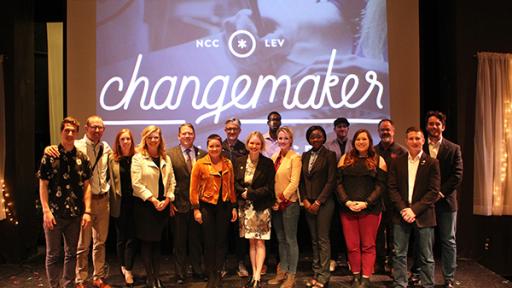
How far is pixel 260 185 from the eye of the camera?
3945 mm

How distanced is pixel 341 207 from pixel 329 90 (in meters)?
1.81

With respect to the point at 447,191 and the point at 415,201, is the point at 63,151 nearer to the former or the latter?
the point at 415,201

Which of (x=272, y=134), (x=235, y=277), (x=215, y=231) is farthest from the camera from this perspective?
(x=272, y=134)

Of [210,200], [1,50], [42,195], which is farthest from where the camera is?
[1,50]

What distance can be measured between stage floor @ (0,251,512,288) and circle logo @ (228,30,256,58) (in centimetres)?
246

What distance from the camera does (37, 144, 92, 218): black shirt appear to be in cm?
346

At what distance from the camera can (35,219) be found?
18.3 ft

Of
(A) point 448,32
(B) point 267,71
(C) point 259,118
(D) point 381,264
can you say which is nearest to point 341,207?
(D) point 381,264

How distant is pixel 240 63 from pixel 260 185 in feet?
6.52

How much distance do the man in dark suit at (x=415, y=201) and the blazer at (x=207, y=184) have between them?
1.44 m

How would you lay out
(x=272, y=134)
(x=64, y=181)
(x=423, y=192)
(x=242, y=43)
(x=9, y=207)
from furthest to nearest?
(x=242, y=43), (x=9, y=207), (x=272, y=134), (x=423, y=192), (x=64, y=181)

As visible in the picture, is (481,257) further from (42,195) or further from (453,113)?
(42,195)

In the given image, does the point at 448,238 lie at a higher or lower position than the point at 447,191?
lower

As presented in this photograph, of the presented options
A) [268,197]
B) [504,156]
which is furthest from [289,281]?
[504,156]
